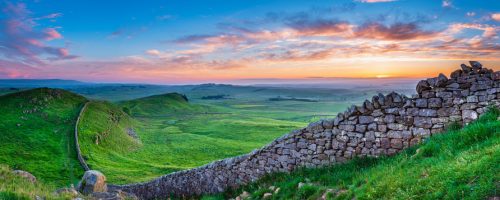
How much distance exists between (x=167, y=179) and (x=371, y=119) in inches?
413

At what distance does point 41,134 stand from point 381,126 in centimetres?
3927

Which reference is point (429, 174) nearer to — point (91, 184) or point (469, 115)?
point (469, 115)

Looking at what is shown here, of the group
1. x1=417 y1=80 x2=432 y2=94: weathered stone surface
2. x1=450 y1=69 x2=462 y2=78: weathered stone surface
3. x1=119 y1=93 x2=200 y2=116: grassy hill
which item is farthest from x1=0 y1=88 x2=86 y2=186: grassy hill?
x1=119 y1=93 x2=200 y2=116: grassy hill

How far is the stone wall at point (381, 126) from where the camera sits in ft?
29.7

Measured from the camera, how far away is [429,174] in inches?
255

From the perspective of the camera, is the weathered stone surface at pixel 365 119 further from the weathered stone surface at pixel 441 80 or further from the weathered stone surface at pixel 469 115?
the weathered stone surface at pixel 469 115

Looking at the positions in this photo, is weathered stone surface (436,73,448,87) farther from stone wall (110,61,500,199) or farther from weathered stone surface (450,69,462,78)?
weathered stone surface (450,69,462,78)

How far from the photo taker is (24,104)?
150 ft

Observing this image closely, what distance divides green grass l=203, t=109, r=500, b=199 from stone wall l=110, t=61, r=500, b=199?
46 centimetres

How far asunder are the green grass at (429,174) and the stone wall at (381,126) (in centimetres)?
46

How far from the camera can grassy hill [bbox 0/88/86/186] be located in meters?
28.3

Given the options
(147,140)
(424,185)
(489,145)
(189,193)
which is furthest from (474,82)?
(147,140)

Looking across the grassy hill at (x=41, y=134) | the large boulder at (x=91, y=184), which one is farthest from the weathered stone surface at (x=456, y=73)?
the grassy hill at (x=41, y=134)

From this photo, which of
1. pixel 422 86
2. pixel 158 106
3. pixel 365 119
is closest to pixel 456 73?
pixel 422 86
